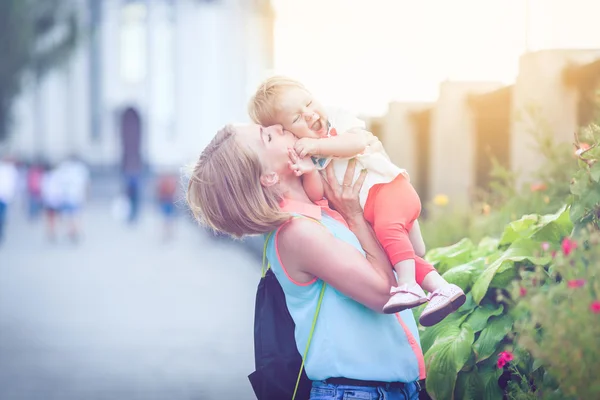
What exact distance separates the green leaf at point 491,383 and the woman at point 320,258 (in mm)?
328

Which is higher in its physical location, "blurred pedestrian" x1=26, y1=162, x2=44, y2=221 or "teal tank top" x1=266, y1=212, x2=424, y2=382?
"teal tank top" x1=266, y1=212, x2=424, y2=382

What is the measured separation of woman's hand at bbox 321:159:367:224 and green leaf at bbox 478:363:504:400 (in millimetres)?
723

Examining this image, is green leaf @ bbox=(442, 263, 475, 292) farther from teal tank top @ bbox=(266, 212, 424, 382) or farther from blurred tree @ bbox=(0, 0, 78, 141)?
blurred tree @ bbox=(0, 0, 78, 141)

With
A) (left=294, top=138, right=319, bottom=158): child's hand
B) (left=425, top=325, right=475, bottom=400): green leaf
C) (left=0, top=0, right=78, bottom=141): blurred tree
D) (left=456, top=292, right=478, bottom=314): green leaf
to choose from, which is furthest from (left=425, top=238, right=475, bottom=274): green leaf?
(left=0, top=0, right=78, bottom=141): blurred tree

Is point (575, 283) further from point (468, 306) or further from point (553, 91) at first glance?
point (553, 91)

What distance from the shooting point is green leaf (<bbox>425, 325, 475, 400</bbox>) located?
2914mm

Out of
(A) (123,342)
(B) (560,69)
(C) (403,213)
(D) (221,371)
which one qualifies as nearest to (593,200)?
(C) (403,213)

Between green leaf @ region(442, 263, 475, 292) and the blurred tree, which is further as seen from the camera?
the blurred tree

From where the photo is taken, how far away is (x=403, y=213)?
110 inches

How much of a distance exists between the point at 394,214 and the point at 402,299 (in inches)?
14.1

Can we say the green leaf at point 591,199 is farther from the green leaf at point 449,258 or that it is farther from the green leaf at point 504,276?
the green leaf at point 449,258

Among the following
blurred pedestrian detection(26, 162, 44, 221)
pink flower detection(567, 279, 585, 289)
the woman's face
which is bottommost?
blurred pedestrian detection(26, 162, 44, 221)

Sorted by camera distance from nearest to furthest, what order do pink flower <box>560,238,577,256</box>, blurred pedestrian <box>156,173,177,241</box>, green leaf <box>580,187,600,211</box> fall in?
pink flower <box>560,238,577,256</box>, green leaf <box>580,187,600,211</box>, blurred pedestrian <box>156,173,177,241</box>

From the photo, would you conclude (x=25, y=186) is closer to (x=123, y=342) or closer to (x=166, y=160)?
(x=166, y=160)
